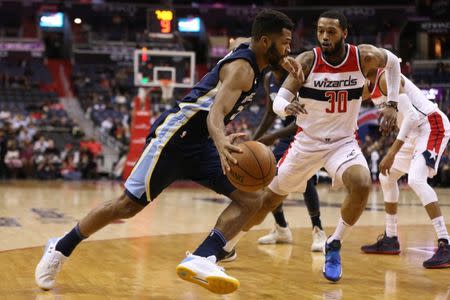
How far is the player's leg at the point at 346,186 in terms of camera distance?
5449 mm

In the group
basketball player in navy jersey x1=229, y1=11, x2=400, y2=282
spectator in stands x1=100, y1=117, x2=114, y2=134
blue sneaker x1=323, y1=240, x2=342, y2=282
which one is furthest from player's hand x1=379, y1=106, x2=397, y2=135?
spectator in stands x1=100, y1=117, x2=114, y2=134

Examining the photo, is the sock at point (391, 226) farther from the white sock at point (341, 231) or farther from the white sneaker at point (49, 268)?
the white sneaker at point (49, 268)

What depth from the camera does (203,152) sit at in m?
4.93

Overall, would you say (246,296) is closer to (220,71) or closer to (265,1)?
(220,71)

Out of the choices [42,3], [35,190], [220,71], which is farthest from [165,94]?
[42,3]

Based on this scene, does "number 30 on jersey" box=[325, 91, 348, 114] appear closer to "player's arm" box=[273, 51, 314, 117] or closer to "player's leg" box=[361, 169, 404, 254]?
"player's arm" box=[273, 51, 314, 117]

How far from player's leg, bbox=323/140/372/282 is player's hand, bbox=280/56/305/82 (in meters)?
0.71

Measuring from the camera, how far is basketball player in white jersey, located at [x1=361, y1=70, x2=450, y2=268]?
657 centimetres

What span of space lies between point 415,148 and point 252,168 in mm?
3009

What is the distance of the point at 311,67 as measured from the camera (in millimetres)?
5781

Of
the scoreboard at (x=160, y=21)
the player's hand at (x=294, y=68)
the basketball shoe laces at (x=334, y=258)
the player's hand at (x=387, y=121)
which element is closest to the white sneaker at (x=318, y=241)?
the basketball shoe laces at (x=334, y=258)

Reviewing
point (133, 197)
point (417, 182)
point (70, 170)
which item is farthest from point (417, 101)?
point (70, 170)

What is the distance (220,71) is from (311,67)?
4.42 feet

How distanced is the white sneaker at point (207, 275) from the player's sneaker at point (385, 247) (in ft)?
9.79
